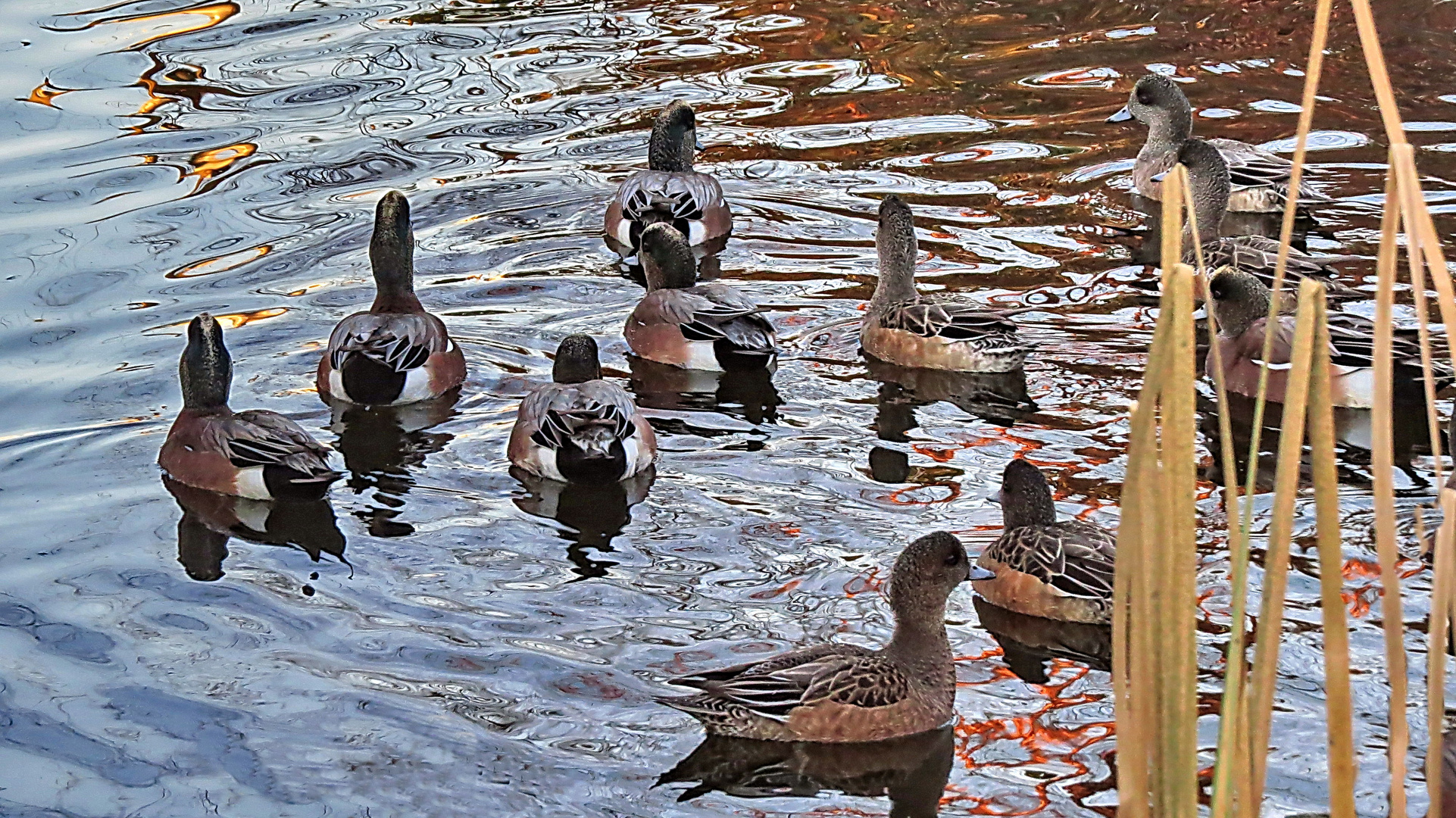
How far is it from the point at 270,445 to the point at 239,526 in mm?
436

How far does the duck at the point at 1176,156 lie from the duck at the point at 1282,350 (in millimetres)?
2582

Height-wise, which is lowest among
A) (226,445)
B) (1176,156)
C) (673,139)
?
(226,445)

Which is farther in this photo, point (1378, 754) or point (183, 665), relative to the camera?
point (183, 665)

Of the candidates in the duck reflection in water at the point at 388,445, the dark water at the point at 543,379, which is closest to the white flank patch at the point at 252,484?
the dark water at the point at 543,379

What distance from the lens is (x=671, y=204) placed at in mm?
12508

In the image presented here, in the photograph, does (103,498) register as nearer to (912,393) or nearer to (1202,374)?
(912,393)

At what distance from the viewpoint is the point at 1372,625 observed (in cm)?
695


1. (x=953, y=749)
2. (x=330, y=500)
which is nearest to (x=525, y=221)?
(x=330, y=500)

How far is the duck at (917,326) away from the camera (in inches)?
398

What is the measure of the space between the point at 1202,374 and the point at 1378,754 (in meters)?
4.84

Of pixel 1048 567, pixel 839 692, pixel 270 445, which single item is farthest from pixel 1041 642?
pixel 270 445

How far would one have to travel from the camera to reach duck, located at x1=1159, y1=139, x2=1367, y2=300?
35.2ft

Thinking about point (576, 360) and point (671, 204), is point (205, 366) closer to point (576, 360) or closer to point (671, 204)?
point (576, 360)

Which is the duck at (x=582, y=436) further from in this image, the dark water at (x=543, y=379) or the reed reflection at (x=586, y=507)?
the dark water at (x=543, y=379)
